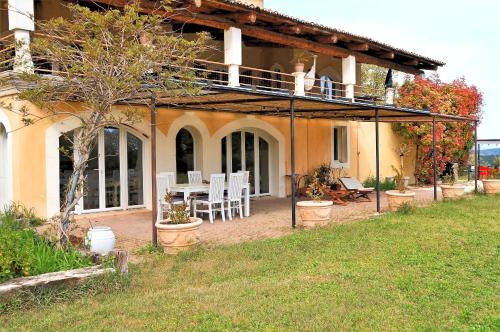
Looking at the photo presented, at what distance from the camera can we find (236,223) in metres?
10.1

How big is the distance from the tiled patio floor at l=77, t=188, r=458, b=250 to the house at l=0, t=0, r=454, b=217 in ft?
2.48

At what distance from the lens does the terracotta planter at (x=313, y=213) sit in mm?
9281

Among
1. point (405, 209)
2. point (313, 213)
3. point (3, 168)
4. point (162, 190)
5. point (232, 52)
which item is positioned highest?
point (232, 52)

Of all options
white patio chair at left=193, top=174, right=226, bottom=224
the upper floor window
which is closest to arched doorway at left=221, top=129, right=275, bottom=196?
the upper floor window

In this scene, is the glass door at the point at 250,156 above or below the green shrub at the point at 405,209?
above

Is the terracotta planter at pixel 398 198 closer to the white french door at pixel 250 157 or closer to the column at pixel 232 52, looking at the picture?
the column at pixel 232 52

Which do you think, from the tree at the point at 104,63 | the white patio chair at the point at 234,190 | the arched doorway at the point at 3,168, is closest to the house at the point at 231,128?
the arched doorway at the point at 3,168

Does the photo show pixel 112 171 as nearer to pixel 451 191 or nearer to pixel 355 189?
pixel 355 189

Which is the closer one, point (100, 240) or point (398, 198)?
point (100, 240)

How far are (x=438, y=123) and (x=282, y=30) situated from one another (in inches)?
347

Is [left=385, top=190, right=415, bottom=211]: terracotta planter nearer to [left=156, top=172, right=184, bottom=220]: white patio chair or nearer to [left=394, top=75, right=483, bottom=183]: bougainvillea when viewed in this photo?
[left=156, top=172, right=184, bottom=220]: white patio chair

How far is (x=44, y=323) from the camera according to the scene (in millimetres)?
4348

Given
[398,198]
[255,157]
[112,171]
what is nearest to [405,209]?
[398,198]

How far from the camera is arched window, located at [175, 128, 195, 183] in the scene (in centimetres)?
Answer: 1313
